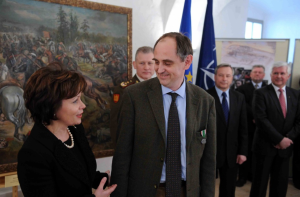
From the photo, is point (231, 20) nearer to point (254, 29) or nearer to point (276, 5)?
point (254, 29)

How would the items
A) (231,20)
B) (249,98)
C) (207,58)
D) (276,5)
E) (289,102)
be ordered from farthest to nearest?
(276,5) < (231,20) < (249,98) < (207,58) < (289,102)

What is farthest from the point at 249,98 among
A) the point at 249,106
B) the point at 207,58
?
the point at 207,58

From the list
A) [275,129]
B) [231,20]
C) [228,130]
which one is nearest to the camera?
[228,130]

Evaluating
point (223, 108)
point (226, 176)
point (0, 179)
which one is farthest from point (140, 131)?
point (0, 179)

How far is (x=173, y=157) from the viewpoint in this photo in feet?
5.18

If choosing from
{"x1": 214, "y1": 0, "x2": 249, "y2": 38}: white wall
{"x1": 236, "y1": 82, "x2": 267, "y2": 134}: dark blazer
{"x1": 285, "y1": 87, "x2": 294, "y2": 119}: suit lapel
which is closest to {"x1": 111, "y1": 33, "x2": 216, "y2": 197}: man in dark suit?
{"x1": 285, "y1": 87, "x2": 294, "y2": 119}: suit lapel

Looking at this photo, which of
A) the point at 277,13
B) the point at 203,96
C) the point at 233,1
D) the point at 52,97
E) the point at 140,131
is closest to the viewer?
the point at 52,97

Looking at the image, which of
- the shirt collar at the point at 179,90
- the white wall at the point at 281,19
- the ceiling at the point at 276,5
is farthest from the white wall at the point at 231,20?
the shirt collar at the point at 179,90

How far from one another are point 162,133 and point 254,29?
8.95m

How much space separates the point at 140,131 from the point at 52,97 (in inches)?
22.8

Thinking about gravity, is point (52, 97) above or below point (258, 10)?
below

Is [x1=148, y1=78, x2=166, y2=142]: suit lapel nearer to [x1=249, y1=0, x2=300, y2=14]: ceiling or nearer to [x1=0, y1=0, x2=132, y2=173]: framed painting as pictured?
[x1=0, y1=0, x2=132, y2=173]: framed painting

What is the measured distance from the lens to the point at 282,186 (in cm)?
319

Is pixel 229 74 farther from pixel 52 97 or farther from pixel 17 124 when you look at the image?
pixel 17 124
